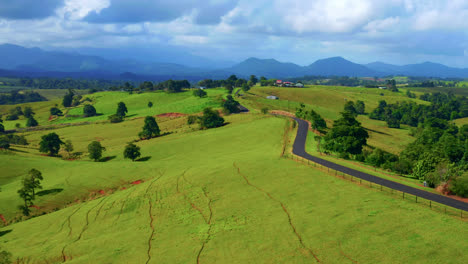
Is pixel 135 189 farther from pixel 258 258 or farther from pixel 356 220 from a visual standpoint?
pixel 356 220

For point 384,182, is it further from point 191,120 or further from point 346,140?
point 191,120

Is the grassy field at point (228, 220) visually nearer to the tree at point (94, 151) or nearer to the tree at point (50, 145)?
the tree at point (94, 151)

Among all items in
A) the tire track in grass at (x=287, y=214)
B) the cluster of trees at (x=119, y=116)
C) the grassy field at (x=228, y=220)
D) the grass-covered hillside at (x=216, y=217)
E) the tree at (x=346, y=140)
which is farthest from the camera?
the cluster of trees at (x=119, y=116)

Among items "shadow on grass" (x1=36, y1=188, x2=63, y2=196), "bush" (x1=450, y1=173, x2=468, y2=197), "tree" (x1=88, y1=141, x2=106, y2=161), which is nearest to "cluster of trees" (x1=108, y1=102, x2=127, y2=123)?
"tree" (x1=88, y1=141, x2=106, y2=161)

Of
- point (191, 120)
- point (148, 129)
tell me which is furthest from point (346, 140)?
point (148, 129)

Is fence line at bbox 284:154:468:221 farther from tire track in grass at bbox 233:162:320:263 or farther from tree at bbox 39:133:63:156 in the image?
tree at bbox 39:133:63:156

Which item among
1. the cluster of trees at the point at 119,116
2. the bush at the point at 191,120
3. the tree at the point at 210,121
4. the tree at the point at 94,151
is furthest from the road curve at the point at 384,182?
the cluster of trees at the point at 119,116

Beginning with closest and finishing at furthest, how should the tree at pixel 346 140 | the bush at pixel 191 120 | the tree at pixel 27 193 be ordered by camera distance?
the tree at pixel 27 193
the tree at pixel 346 140
the bush at pixel 191 120
